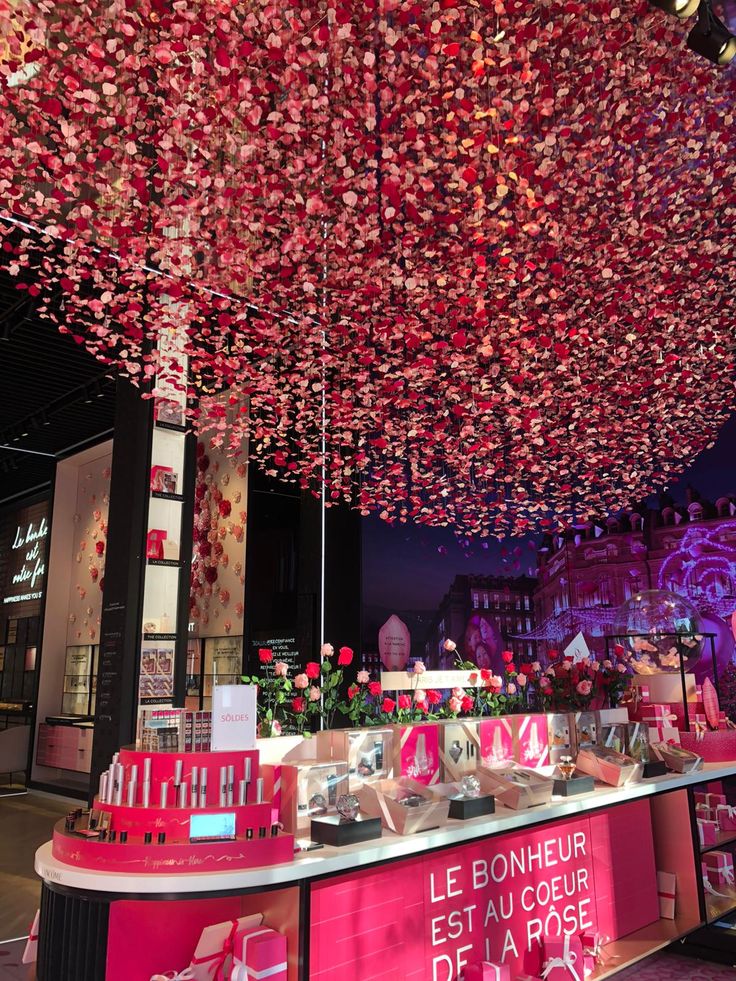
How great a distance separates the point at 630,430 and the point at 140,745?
316 inches

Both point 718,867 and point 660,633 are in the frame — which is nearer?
point 718,867

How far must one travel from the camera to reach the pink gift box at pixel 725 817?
4.58 meters

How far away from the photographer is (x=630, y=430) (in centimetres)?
929

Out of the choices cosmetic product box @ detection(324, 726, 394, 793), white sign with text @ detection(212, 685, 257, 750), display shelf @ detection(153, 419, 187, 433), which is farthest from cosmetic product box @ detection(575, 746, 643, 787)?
display shelf @ detection(153, 419, 187, 433)

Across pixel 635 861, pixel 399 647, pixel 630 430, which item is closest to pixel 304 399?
pixel 399 647

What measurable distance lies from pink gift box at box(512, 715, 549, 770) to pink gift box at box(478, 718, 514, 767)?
1.5 inches

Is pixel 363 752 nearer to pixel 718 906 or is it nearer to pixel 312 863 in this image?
pixel 312 863

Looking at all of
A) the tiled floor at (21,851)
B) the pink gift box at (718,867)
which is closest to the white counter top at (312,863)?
the pink gift box at (718,867)

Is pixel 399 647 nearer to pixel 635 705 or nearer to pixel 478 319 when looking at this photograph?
pixel 478 319

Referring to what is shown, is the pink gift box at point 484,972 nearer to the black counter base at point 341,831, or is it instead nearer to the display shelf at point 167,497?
the black counter base at point 341,831

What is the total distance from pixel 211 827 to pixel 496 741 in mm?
1687

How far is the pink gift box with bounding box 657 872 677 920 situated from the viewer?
3.95m

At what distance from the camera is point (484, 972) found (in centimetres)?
282

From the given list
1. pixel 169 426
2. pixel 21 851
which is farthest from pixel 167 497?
pixel 21 851
